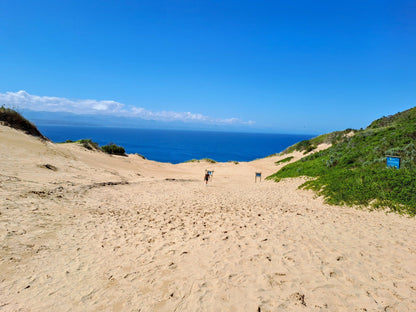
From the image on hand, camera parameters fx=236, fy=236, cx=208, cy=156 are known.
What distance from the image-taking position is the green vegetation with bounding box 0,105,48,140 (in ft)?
74.9

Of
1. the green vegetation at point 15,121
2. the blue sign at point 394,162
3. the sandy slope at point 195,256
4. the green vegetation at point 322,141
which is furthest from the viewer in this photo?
the green vegetation at point 322,141

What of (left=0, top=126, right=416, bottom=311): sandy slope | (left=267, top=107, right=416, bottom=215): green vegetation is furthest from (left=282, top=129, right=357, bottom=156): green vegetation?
(left=0, top=126, right=416, bottom=311): sandy slope

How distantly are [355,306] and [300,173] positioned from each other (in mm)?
16206

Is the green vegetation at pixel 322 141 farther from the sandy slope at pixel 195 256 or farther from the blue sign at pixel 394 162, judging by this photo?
the sandy slope at pixel 195 256

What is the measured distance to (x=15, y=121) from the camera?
23.5 m

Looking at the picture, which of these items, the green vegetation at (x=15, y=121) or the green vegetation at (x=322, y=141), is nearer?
the green vegetation at (x=15, y=121)

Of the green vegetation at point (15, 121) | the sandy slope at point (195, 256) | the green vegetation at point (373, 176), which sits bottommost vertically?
the sandy slope at point (195, 256)

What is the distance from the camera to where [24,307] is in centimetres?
430

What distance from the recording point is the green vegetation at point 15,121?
74.9ft

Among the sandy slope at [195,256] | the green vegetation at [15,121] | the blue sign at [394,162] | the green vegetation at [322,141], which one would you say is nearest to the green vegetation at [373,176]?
the blue sign at [394,162]

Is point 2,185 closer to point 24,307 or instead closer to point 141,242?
point 141,242

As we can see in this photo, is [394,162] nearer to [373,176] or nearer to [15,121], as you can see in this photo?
[373,176]

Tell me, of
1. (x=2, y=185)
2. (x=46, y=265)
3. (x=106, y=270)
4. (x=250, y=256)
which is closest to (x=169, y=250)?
(x=106, y=270)

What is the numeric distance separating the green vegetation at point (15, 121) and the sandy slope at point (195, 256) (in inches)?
577
